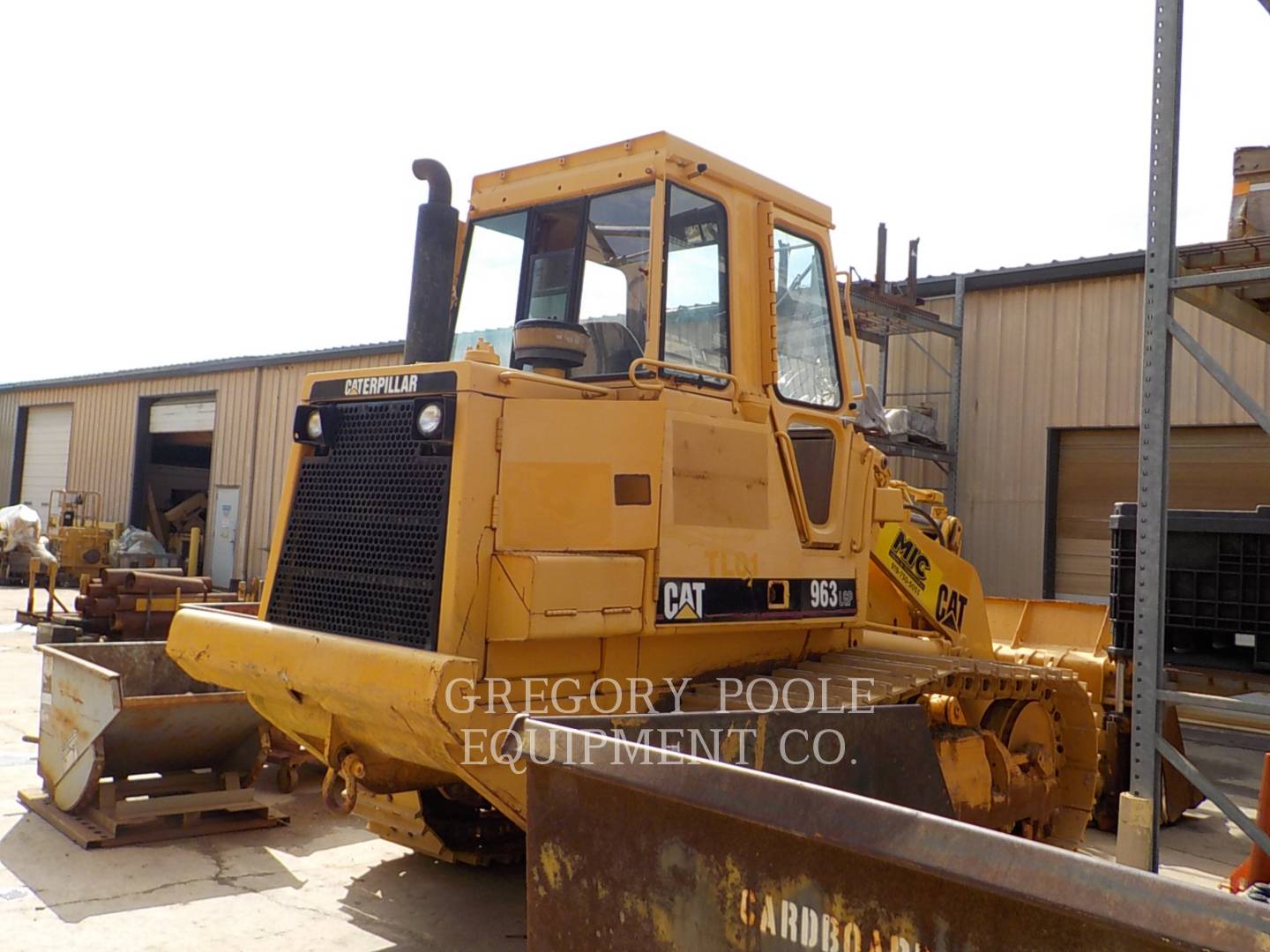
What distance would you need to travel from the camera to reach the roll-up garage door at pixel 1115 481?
1172cm

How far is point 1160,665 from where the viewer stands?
4.39 meters

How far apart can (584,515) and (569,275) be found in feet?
4.38

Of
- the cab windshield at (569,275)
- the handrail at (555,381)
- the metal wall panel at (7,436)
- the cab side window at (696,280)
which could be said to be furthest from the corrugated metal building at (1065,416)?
the metal wall panel at (7,436)

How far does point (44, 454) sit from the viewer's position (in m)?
31.3

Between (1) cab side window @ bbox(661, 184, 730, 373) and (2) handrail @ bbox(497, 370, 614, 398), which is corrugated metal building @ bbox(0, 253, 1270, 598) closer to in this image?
(1) cab side window @ bbox(661, 184, 730, 373)

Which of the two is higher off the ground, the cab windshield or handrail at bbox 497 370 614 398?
the cab windshield

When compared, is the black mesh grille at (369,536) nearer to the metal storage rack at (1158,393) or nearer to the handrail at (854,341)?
the handrail at (854,341)

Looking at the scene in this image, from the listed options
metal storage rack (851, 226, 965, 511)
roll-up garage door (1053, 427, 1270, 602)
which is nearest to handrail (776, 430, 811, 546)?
metal storage rack (851, 226, 965, 511)

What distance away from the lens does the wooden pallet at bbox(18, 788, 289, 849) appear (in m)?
6.13

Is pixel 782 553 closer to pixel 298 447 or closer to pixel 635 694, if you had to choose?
pixel 635 694

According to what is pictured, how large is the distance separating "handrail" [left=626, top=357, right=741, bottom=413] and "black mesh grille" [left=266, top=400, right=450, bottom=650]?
0.87m

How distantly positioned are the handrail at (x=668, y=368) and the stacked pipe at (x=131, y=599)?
9.17m

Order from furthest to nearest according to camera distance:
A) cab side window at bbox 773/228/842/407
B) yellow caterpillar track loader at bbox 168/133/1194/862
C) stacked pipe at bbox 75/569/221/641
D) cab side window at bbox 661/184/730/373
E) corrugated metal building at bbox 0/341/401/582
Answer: corrugated metal building at bbox 0/341/401/582 < stacked pipe at bbox 75/569/221/641 < cab side window at bbox 773/228/842/407 < cab side window at bbox 661/184/730/373 < yellow caterpillar track loader at bbox 168/133/1194/862

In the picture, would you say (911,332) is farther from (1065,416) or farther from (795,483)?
(795,483)
